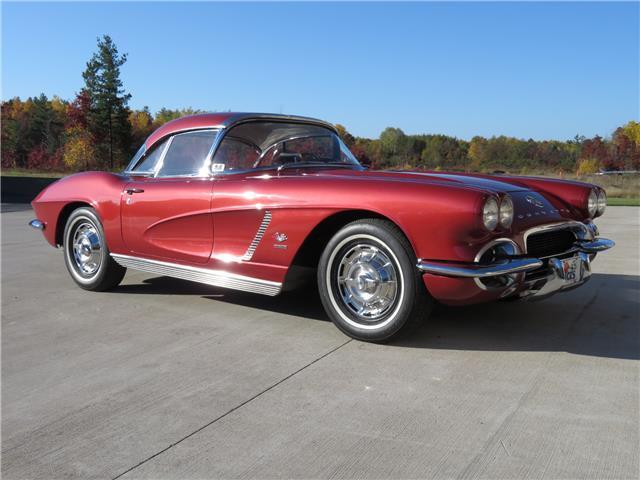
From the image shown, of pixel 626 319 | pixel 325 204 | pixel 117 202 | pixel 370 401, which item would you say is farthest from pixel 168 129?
pixel 626 319

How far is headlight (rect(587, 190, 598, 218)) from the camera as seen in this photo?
3.93 meters

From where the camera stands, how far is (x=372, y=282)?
3.24 m

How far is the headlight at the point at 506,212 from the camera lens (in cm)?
303

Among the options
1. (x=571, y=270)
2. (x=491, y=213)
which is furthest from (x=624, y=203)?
(x=491, y=213)

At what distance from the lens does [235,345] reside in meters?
3.27

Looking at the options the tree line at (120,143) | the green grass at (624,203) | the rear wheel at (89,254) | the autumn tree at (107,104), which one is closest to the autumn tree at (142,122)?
the tree line at (120,143)

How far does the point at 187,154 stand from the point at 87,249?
4.23 feet

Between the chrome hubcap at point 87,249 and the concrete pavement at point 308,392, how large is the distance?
0.56 metres

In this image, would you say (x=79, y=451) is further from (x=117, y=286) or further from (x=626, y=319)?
(x=626, y=319)

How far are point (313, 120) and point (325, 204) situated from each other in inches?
62.6

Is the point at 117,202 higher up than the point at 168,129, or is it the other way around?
the point at 168,129

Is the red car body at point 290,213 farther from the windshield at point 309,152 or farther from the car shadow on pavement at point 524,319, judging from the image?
the car shadow on pavement at point 524,319

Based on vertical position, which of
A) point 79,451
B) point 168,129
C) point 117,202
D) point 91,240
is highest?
point 168,129

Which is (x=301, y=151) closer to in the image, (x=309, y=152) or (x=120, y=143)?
(x=309, y=152)
